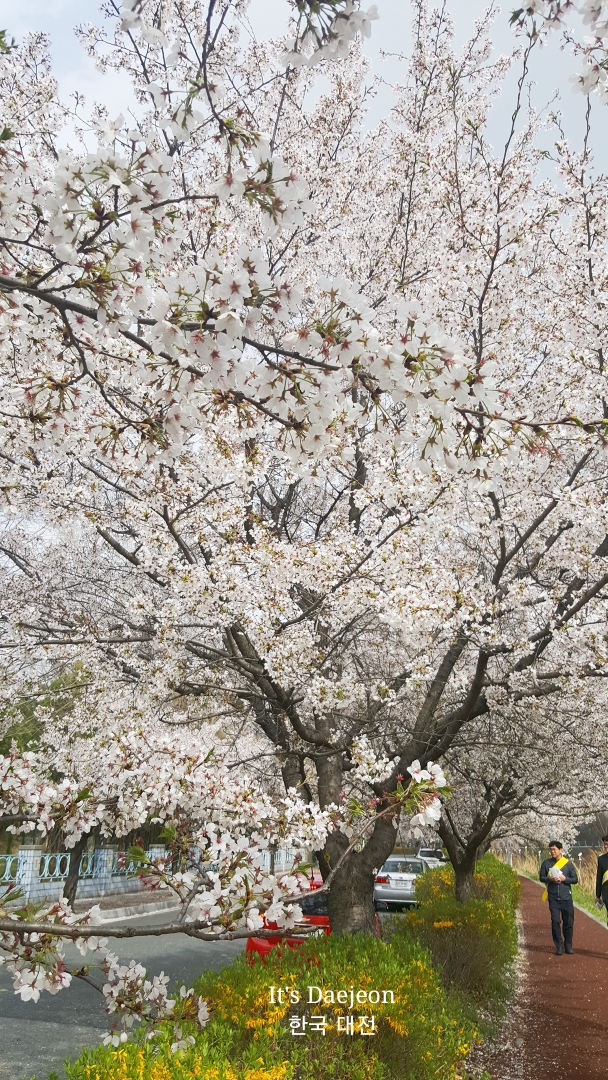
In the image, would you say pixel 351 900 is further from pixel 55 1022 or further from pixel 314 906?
pixel 314 906

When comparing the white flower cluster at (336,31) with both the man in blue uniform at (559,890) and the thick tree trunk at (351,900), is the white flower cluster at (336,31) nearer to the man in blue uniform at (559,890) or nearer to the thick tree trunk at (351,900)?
the thick tree trunk at (351,900)

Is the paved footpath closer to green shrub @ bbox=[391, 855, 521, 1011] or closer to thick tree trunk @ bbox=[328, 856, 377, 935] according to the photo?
green shrub @ bbox=[391, 855, 521, 1011]

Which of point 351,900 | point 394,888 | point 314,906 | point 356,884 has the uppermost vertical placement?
point 356,884

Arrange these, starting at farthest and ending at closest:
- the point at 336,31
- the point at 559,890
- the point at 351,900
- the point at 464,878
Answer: the point at 464,878, the point at 559,890, the point at 351,900, the point at 336,31

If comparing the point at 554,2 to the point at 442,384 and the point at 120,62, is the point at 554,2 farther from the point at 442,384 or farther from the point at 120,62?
the point at 120,62

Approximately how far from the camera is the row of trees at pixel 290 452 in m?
2.06

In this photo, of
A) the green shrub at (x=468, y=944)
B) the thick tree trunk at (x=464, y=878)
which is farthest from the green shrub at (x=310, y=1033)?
the thick tree trunk at (x=464, y=878)

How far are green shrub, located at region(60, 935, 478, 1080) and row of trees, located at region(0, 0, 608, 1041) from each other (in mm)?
446

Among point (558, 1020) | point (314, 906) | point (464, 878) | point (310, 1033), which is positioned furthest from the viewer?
point (464, 878)

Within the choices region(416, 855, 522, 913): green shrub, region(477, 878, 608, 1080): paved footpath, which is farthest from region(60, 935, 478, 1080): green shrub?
region(416, 855, 522, 913): green shrub

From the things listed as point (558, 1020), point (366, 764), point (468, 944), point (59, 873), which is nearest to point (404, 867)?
point (59, 873)

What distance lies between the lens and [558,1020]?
7.38m

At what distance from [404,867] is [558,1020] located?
1537 cm

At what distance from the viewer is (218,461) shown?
5.88 metres
